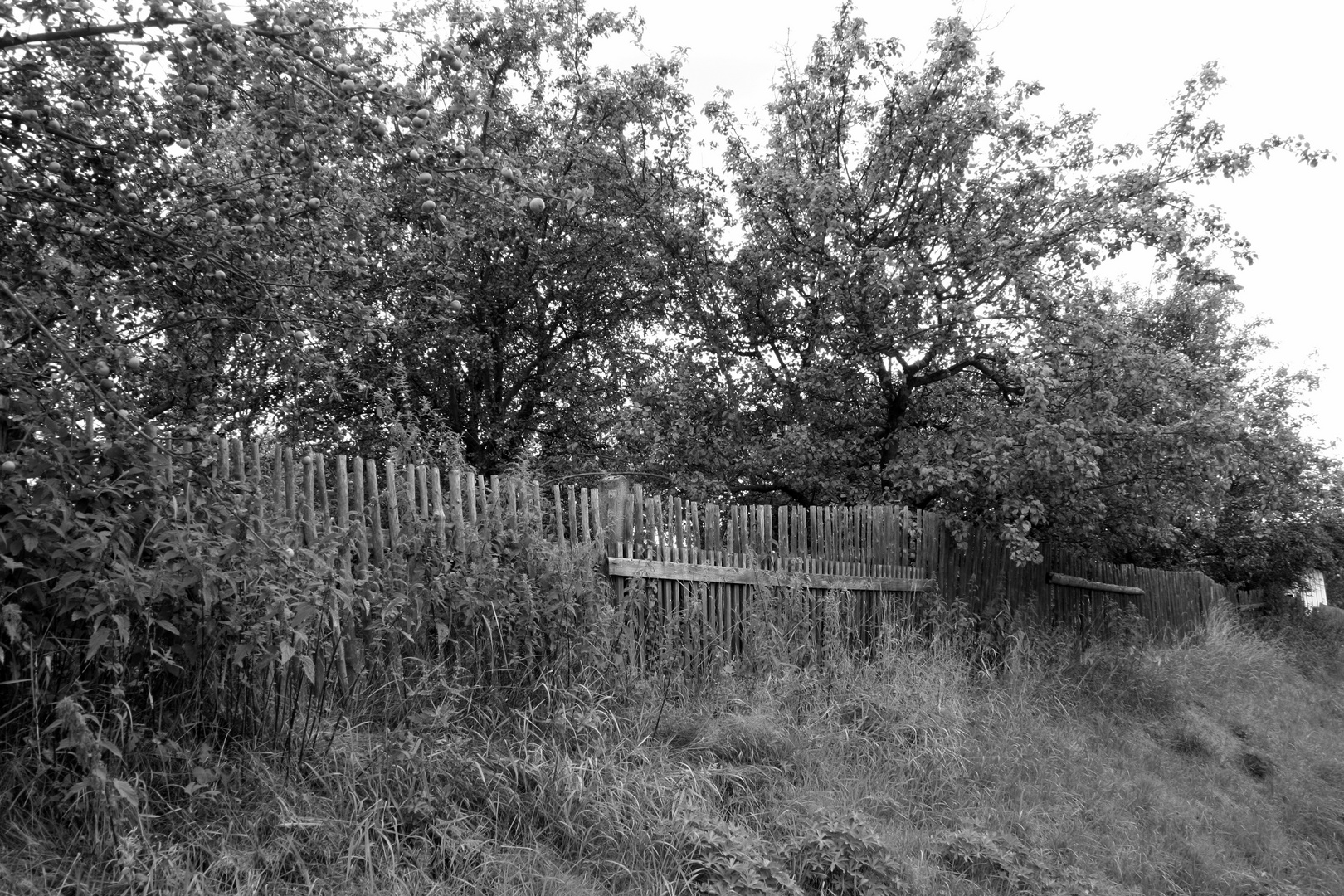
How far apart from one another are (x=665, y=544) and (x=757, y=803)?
2.30 metres

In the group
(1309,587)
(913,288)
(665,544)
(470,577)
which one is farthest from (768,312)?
(1309,587)

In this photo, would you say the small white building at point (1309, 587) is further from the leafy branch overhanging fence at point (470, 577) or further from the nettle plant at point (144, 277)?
the nettle plant at point (144, 277)

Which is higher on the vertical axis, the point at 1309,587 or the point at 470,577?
the point at 470,577

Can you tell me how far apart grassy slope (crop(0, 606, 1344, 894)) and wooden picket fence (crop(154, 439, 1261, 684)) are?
0.59 meters

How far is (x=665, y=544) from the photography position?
6832 mm

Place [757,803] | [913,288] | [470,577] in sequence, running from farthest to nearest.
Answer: [913,288] < [470,577] < [757,803]

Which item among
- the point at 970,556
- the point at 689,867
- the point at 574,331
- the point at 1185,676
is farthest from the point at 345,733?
the point at 574,331

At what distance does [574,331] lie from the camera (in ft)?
46.5

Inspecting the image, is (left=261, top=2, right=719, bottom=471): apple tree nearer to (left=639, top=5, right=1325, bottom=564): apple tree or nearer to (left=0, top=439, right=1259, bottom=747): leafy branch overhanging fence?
(left=639, top=5, right=1325, bottom=564): apple tree

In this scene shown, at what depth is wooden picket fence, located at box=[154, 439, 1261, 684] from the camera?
15.1ft

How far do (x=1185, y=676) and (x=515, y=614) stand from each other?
8.27 meters

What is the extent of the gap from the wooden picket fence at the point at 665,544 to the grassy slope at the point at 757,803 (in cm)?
59

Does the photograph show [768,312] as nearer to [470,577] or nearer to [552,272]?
[552,272]

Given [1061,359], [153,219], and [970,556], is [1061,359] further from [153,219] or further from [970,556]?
[153,219]
